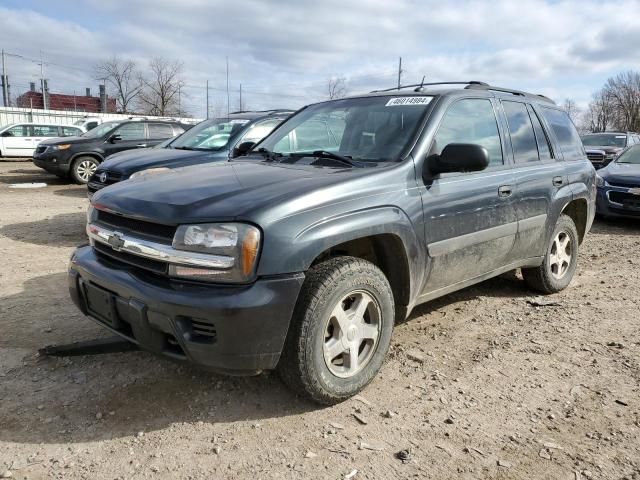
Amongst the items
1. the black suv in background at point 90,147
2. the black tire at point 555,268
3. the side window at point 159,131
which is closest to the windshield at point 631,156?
Result: the black tire at point 555,268

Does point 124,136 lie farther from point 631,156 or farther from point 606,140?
point 606,140

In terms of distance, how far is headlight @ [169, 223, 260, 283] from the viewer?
2.46m

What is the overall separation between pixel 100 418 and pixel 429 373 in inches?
78.0

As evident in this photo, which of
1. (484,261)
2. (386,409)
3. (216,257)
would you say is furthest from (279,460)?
(484,261)

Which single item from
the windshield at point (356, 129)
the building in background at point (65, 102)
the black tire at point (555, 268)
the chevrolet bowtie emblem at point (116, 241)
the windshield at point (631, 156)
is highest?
the building in background at point (65, 102)

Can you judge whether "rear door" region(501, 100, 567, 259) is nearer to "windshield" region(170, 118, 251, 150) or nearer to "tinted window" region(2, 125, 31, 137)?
"windshield" region(170, 118, 251, 150)

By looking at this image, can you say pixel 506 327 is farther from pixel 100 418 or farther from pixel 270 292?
pixel 100 418


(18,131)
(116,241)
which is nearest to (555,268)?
(116,241)

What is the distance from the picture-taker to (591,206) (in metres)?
5.29

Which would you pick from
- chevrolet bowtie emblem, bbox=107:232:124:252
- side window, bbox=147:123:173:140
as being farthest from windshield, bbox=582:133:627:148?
chevrolet bowtie emblem, bbox=107:232:124:252

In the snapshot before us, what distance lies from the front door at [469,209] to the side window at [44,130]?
19.4m

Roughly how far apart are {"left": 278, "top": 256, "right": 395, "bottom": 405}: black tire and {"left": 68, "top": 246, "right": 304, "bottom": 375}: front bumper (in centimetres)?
10

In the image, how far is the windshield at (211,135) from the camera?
7517mm

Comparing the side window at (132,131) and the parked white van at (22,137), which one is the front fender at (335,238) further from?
the parked white van at (22,137)
